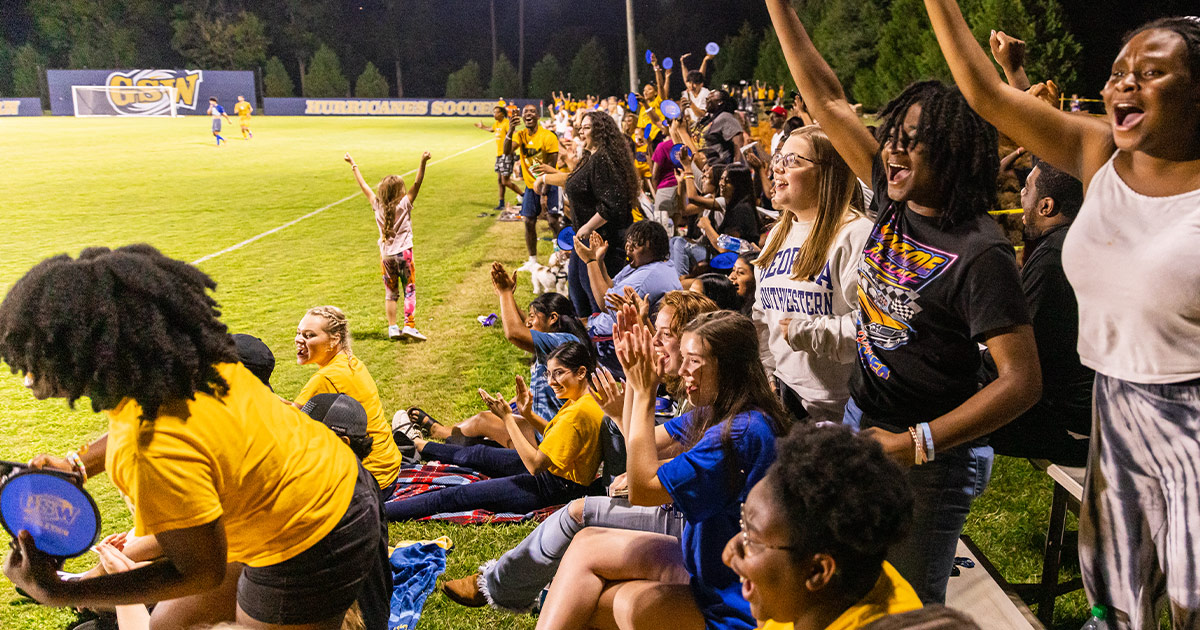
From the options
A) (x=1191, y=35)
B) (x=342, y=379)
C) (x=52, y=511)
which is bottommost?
(x=342, y=379)

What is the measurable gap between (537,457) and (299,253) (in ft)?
32.4

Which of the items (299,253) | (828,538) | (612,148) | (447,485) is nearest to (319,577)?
(828,538)

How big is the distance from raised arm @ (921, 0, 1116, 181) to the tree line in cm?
2828

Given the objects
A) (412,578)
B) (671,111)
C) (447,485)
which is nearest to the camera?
(412,578)

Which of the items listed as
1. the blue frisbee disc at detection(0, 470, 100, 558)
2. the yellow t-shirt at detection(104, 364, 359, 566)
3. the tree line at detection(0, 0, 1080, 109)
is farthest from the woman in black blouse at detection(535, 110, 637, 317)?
the tree line at detection(0, 0, 1080, 109)

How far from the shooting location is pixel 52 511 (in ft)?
8.09

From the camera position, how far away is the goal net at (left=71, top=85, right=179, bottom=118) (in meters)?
44.9

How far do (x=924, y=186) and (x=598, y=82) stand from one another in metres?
61.9

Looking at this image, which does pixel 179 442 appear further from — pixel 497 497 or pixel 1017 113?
pixel 497 497

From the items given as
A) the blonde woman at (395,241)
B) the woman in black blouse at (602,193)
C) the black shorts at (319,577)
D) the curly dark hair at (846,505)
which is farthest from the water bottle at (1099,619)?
the blonde woman at (395,241)

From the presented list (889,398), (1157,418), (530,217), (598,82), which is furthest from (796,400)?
(598,82)

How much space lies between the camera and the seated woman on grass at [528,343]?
564 centimetres

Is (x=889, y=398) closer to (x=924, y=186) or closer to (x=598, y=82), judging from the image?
(x=924, y=186)

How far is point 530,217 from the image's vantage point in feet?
37.7
